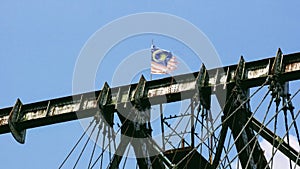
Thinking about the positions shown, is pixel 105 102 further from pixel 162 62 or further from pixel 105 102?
pixel 162 62

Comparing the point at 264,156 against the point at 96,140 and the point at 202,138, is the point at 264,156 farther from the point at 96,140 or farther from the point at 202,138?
the point at 96,140

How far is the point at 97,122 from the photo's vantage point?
35.8m

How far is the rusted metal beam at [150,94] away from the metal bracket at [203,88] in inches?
4.2

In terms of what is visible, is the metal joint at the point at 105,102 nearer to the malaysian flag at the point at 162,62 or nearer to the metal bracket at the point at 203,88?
the malaysian flag at the point at 162,62

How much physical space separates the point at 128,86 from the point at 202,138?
3.47 metres

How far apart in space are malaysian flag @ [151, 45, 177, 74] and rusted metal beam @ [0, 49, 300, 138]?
8.82 ft

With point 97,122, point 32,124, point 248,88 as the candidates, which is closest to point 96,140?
point 97,122

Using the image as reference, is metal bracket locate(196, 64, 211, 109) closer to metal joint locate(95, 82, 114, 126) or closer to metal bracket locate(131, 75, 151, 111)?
metal bracket locate(131, 75, 151, 111)

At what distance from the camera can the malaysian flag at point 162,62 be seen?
38.5 metres

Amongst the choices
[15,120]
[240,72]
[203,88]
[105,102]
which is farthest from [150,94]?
[15,120]

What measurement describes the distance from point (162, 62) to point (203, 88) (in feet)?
14.1

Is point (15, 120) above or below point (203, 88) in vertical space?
above

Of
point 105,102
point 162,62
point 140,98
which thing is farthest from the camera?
point 162,62

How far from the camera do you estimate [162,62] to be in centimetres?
3881
